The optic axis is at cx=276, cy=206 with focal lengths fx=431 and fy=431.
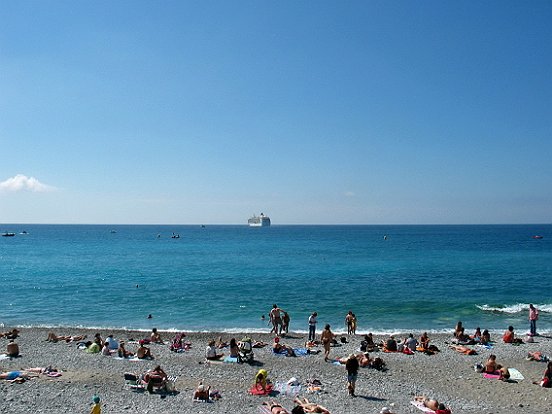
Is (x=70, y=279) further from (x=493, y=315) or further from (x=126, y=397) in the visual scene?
(x=493, y=315)

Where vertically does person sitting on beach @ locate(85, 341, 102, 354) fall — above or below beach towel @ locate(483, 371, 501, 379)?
below

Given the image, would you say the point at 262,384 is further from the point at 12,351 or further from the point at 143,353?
the point at 12,351

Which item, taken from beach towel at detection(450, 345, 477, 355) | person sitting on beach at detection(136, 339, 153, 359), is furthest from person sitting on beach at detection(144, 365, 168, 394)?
beach towel at detection(450, 345, 477, 355)

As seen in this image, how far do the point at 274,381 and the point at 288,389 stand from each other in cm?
116

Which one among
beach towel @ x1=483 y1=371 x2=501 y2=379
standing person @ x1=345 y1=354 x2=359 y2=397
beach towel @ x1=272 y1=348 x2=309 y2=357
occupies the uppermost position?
standing person @ x1=345 y1=354 x2=359 y2=397

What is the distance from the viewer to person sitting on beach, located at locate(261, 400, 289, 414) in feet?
40.3

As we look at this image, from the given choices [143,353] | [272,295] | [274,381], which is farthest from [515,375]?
[272,295]

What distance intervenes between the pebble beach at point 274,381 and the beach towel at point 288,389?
0.27 meters

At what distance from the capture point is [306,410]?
41.2ft

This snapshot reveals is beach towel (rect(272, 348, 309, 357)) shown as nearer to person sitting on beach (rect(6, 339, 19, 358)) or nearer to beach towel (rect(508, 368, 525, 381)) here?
beach towel (rect(508, 368, 525, 381))

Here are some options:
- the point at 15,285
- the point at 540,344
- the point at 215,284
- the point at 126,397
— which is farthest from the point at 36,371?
the point at 15,285

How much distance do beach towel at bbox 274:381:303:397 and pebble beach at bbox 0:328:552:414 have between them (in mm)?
266

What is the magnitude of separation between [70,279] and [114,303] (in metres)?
16.1

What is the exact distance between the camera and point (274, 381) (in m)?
15.6
